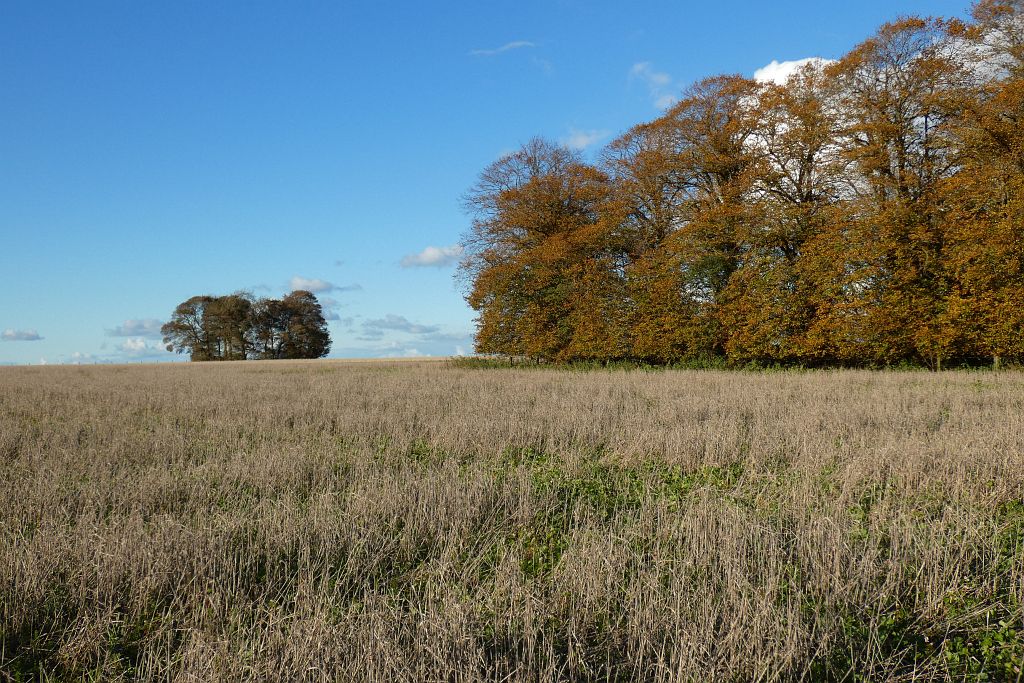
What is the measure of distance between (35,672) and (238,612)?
38.0 inches

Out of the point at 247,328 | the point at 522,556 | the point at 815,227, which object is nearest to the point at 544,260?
the point at 815,227

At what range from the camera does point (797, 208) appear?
24750mm

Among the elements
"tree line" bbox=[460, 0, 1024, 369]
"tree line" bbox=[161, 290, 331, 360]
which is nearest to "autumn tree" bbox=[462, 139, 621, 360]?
"tree line" bbox=[460, 0, 1024, 369]

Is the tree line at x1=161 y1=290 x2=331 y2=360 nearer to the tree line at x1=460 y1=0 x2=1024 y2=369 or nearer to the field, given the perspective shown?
the tree line at x1=460 y1=0 x2=1024 y2=369

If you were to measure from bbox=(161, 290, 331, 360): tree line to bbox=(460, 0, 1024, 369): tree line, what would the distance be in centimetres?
4408

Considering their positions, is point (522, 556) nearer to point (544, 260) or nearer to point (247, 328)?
point (544, 260)

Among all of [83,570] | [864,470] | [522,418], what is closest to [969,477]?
[864,470]

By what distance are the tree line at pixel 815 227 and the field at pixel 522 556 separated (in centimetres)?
1448

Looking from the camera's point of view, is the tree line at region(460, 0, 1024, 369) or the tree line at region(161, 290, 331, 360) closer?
the tree line at region(460, 0, 1024, 369)

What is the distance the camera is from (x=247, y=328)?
225 ft

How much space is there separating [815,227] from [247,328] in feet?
195

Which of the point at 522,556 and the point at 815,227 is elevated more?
the point at 815,227

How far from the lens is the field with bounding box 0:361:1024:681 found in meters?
3.17

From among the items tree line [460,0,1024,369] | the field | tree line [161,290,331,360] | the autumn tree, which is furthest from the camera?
tree line [161,290,331,360]
